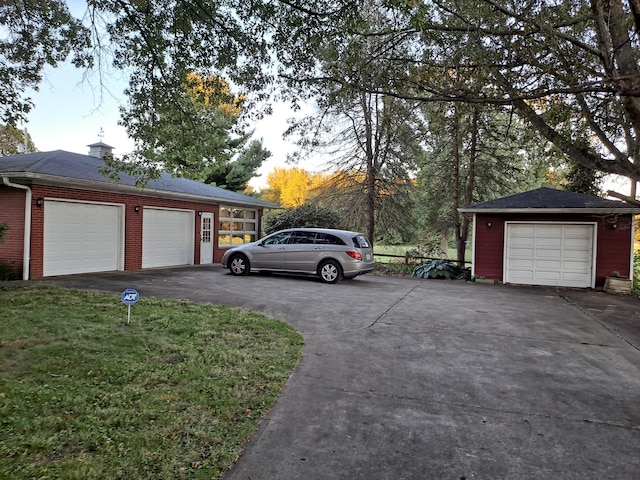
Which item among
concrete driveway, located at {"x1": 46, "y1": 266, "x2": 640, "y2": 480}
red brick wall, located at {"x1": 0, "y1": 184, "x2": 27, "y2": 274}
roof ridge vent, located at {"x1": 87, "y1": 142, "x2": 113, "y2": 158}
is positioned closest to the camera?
concrete driveway, located at {"x1": 46, "y1": 266, "x2": 640, "y2": 480}

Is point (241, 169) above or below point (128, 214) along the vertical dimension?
above

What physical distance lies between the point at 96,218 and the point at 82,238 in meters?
0.69

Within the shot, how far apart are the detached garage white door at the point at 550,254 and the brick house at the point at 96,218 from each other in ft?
33.3

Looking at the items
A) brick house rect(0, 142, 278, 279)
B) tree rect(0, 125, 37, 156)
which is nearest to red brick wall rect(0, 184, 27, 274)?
brick house rect(0, 142, 278, 279)

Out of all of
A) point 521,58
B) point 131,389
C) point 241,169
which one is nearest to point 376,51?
point 521,58

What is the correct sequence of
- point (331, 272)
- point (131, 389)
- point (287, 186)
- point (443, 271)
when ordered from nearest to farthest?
point (131, 389) < point (331, 272) < point (443, 271) < point (287, 186)

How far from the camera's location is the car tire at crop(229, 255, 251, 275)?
1230 centimetres

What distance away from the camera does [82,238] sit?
11.2 m

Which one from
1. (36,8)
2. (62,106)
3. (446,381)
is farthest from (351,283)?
(36,8)

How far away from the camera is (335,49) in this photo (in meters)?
7.37

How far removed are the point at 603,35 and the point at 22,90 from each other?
10.7 metres

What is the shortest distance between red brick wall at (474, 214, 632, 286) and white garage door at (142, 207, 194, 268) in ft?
34.0

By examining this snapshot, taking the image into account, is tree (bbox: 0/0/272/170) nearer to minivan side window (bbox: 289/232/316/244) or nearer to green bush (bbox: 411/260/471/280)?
minivan side window (bbox: 289/232/316/244)

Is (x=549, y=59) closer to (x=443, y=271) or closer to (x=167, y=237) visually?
(x=443, y=271)
